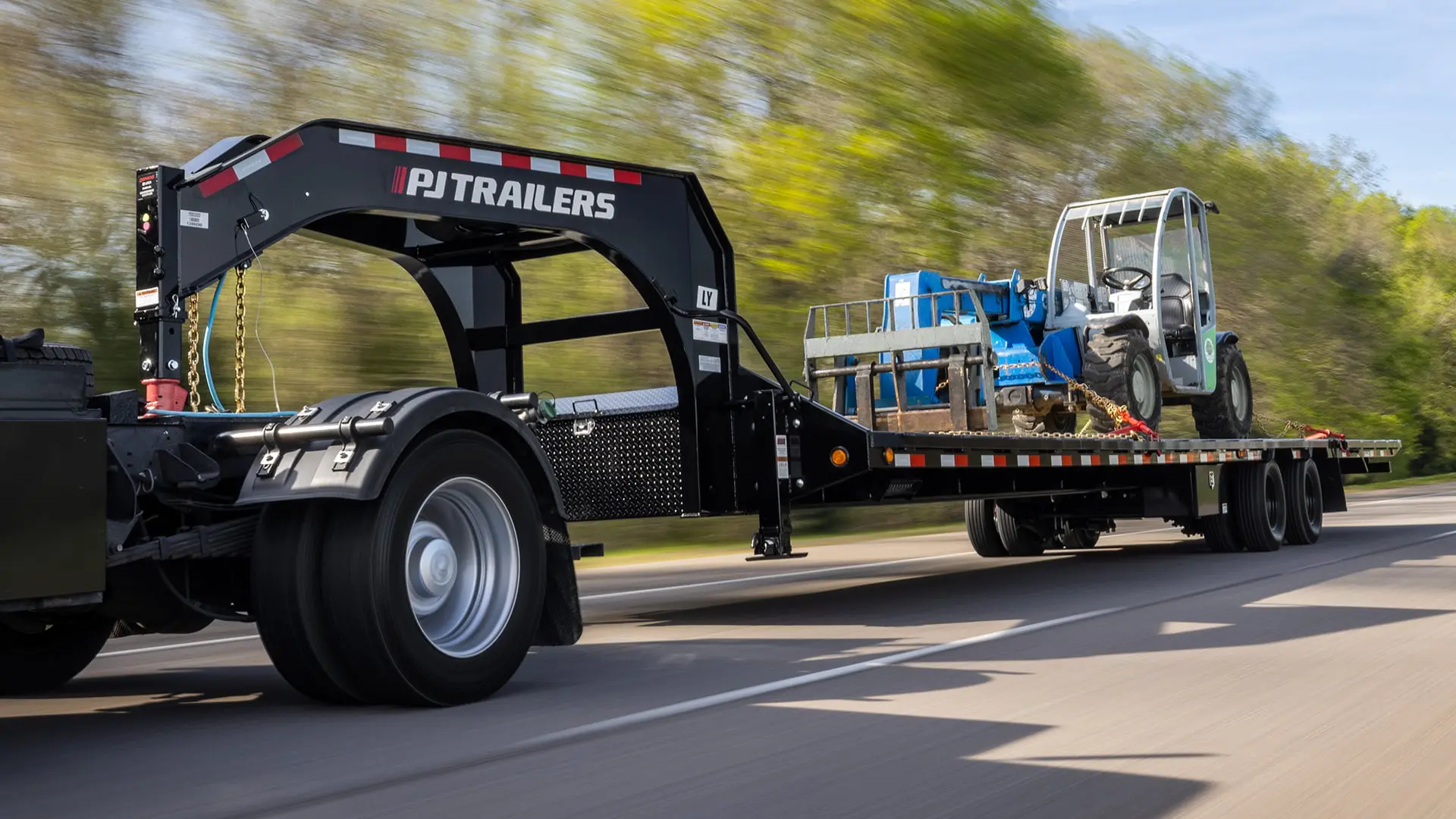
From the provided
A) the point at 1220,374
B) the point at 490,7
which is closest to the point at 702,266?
the point at 1220,374

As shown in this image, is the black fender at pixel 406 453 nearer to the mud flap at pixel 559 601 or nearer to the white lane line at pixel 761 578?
the mud flap at pixel 559 601

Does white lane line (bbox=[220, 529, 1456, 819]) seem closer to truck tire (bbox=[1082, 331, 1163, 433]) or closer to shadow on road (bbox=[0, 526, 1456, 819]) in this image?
shadow on road (bbox=[0, 526, 1456, 819])

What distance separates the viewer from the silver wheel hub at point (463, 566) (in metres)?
5.91

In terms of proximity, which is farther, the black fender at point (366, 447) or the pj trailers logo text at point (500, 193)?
the pj trailers logo text at point (500, 193)

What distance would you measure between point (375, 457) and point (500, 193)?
81.8 inches

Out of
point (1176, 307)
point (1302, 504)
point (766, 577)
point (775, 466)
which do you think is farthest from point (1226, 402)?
point (775, 466)

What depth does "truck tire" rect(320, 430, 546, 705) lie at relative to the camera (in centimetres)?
549

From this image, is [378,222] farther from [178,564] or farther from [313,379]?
[313,379]

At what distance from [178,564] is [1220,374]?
1287 cm

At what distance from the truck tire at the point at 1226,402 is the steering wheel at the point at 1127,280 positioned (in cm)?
148

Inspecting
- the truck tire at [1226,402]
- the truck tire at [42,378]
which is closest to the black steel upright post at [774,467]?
the truck tire at [42,378]

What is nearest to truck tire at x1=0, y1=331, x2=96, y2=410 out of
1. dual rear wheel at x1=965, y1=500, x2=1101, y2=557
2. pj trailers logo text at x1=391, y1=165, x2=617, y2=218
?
pj trailers logo text at x1=391, y1=165, x2=617, y2=218

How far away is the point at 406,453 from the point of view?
5766mm

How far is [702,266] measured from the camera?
8570 mm
